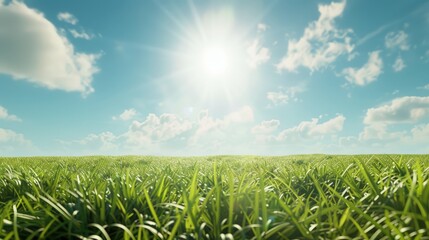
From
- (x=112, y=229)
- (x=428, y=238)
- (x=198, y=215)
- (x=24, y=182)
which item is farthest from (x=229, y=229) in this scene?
(x=24, y=182)

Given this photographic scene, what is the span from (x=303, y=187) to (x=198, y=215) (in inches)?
82.2

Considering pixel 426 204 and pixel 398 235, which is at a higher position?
pixel 426 204

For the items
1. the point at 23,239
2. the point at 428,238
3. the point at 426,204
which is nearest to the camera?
the point at 428,238

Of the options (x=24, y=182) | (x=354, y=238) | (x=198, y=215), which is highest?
(x=24, y=182)

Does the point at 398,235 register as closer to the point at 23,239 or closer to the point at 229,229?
the point at 229,229

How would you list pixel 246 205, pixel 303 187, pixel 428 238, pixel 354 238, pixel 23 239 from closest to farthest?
1. pixel 428 238
2. pixel 354 238
3. pixel 23 239
4. pixel 246 205
5. pixel 303 187

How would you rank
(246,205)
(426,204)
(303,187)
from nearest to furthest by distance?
(426,204), (246,205), (303,187)

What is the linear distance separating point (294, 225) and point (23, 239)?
194 centimetres

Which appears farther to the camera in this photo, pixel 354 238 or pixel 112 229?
pixel 112 229

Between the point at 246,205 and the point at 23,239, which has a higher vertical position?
the point at 246,205

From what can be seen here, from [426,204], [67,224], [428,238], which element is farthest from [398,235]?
[67,224]

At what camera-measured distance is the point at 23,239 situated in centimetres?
255

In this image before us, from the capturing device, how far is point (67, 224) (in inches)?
105

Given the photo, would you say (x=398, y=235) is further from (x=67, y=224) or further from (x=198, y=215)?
(x=67, y=224)
